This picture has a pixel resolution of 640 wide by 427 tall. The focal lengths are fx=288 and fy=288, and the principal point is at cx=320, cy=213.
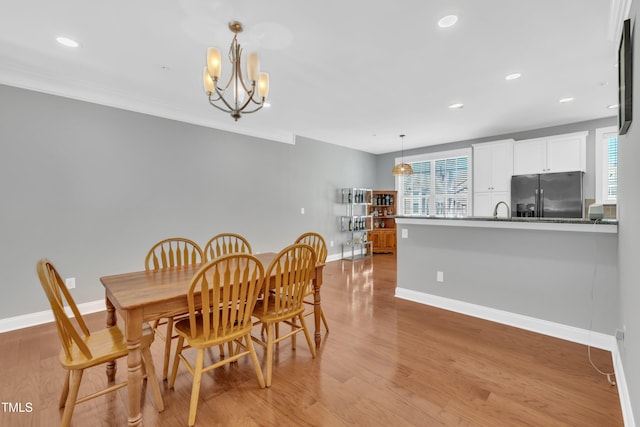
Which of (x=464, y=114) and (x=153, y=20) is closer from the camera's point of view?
(x=153, y=20)

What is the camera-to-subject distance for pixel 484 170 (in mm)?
5801

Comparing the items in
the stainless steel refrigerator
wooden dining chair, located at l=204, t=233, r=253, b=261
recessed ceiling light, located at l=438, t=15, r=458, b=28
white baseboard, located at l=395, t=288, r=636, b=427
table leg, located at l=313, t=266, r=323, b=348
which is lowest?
white baseboard, located at l=395, t=288, r=636, b=427

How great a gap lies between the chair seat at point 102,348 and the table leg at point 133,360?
104 mm

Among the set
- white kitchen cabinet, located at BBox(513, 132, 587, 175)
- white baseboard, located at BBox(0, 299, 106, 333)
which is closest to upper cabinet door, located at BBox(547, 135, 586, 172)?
white kitchen cabinet, located at BBox(513, 132, 587, 175)

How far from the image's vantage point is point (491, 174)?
5.69 m

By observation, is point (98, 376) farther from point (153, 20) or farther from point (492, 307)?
point (492, 307)

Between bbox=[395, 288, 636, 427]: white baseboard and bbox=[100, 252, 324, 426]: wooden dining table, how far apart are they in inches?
103

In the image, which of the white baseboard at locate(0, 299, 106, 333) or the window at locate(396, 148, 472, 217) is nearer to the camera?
the white baseboard at locate(0, 299, 106, 333)

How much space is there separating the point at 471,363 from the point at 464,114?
12.2ft

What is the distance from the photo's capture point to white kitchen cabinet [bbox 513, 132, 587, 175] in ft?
15.9

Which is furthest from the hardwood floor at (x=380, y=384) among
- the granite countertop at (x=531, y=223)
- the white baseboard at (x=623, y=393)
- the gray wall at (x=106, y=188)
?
the granite countertop at (x=531, y=223)

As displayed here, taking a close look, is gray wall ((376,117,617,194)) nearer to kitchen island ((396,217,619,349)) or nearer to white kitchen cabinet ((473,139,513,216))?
white kitchen cabinet ((473,139,513,216))

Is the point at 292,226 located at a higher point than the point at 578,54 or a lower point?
lower

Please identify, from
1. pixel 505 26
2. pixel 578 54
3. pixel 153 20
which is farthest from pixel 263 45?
pixel 578 54
